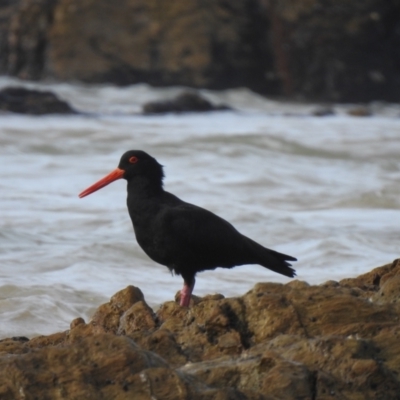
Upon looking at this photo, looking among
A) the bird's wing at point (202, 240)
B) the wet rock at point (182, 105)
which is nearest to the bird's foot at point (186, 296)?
the bird's wing at point (202, 240)

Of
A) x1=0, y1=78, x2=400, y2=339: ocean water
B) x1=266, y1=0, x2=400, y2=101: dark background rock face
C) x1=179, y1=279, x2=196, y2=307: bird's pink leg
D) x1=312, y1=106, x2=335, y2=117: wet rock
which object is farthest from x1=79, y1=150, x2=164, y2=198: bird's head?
x1=266, y1=0, x2=400, y2=101: dark background rock face

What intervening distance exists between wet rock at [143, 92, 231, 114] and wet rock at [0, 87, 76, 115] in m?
1.85

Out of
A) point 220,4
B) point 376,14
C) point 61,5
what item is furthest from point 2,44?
point 376,14

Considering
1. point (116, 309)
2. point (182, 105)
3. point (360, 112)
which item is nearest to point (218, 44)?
point (182, 105)

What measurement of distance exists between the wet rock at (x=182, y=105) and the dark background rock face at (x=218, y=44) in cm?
262

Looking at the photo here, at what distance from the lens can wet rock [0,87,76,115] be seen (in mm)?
21109

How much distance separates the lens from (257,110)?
24.2 metres

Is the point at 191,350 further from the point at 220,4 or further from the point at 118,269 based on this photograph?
the point at 220,4

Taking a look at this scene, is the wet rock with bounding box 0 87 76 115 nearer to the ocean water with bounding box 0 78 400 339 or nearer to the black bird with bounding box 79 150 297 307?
the ocean water with bounding box 0 78 400 339

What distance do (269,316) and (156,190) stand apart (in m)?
1.77

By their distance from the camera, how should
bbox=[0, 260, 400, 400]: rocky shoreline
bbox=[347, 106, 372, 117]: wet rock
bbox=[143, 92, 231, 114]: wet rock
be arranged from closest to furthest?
bbox=[0, 260, 400, 400]: rocky shoreline
bbox=[143, 92, 231, 114]: wet rock
bbox=[347, 106, 372, 117]: wet rock

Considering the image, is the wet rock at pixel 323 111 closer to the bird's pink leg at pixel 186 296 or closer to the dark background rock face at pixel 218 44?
Result: the dark background rock face at pixel 218 44

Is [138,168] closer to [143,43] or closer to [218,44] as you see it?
[143,43]

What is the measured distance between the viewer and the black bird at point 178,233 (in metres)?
5.59
